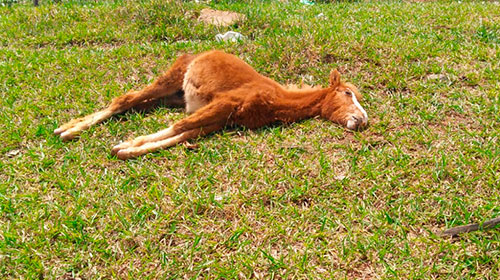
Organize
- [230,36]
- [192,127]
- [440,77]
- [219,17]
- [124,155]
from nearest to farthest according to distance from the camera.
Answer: [124,155]
[192,127]
[440,77]
[230,36]
[219,17]

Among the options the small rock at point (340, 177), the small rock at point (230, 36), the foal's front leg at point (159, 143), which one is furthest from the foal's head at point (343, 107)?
the small rock at point (230, 36)

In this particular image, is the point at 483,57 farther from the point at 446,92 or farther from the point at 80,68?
the point at 80,68

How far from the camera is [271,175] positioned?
3.69 meters

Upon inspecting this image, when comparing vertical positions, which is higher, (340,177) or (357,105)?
(357,105)

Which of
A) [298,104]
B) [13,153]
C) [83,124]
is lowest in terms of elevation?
[13,153]

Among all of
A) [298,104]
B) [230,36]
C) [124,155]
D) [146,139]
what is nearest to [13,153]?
[124,155]

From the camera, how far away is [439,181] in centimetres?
352

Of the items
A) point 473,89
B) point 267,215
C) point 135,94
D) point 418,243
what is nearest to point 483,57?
point 473,89

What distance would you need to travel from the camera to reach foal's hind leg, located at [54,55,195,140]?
4.39 metres

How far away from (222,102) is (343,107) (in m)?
1.29

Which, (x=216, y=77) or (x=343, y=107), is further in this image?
(x=216, y=77)

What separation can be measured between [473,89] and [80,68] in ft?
17.2

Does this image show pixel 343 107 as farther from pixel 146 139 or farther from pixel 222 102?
pixel 146 139

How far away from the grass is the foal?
5.7 inches
